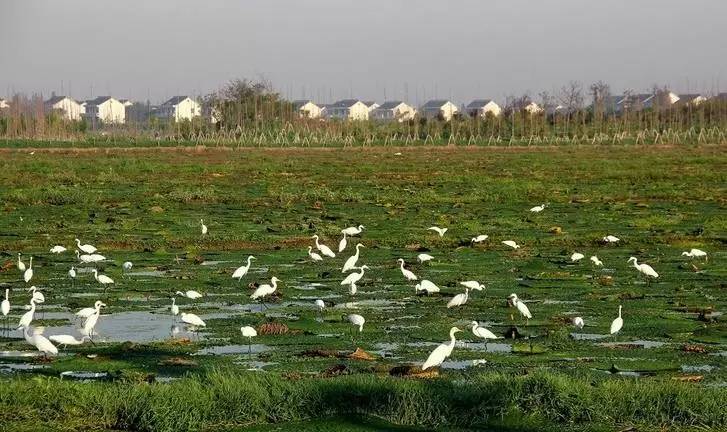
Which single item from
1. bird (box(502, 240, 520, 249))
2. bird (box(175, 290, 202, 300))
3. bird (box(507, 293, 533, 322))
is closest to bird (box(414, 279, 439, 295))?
bird (box(507, 293, 533, 322))

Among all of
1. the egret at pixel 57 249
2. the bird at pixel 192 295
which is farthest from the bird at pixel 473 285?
the egret at pixel 57 249

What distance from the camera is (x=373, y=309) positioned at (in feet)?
54.8

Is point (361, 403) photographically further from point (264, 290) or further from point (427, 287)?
point (427, 287)

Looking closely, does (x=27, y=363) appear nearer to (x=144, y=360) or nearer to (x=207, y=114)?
(x=144, y=360)

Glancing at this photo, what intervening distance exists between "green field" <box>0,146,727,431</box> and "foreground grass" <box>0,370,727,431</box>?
0.02 m

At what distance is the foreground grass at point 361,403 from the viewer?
10.3 metres

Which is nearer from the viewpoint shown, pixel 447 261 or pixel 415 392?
pixel 415 392

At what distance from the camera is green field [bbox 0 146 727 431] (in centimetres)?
1052

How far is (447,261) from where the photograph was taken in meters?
22.1

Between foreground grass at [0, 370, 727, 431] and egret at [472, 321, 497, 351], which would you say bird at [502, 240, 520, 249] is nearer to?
egret at [472, 321, 497, 351]

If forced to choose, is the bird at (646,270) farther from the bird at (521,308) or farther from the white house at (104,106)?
the white house at (104,106)

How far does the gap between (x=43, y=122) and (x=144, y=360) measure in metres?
87.6

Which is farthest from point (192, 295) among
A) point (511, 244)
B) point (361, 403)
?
point (511, 244)

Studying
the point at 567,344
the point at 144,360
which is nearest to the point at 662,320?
the point at 567,344
